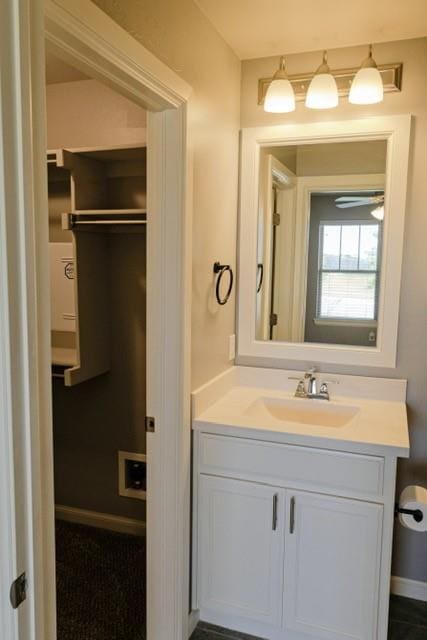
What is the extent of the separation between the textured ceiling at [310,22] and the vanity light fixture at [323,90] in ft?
0.44

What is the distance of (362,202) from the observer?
2277mm

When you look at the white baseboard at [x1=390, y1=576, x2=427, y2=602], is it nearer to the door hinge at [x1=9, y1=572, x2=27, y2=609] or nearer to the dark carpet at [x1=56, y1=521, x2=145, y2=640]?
the dark carpet at [x1=56, y1=521, x2=145, y2=640]

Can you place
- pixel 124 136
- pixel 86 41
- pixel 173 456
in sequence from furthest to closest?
pixel 124 136, pixel 173 456, pixel 86 41

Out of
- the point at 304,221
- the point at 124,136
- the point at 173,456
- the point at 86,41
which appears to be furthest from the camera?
the point at 124,136

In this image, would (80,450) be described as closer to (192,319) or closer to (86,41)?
(192,319)

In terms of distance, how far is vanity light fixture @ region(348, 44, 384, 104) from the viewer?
2043mm

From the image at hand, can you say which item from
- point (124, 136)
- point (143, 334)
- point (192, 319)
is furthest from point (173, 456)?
point (124, 136)

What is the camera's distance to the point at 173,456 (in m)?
1.85

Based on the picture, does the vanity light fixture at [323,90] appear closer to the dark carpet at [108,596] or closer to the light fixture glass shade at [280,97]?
the light fixture glass shade at [280,97]

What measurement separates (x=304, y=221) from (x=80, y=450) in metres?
1.72

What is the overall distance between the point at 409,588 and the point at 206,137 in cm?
212

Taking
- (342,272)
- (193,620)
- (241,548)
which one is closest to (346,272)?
(342,272)

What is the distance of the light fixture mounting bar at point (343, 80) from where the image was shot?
2158mm

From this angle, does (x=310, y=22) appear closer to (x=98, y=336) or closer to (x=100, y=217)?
(x=100, y=217)
